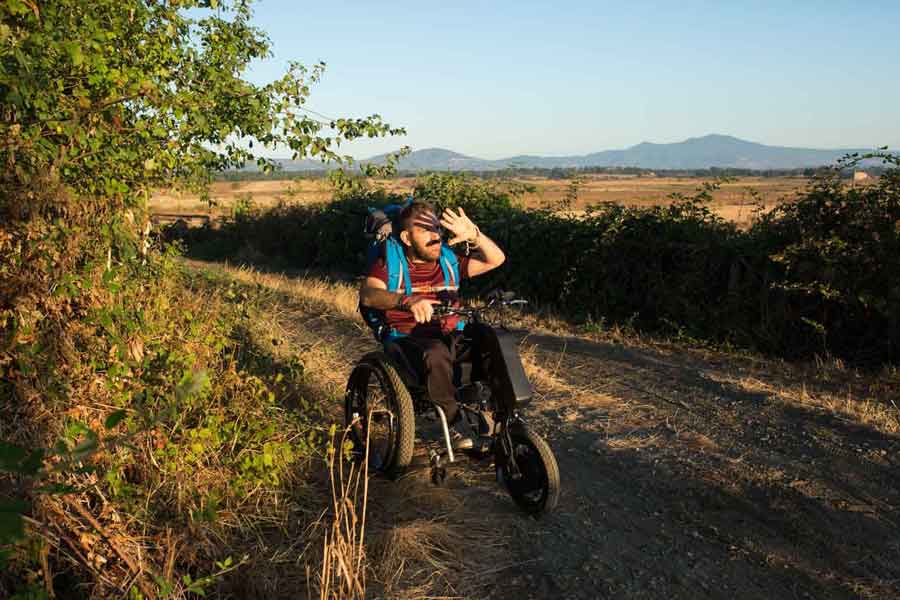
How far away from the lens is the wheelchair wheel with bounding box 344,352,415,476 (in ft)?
14.3

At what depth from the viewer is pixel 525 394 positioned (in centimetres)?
406

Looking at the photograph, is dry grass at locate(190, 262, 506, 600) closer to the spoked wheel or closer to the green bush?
the spoked wheel

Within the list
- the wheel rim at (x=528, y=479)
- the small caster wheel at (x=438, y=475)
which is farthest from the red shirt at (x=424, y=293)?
the wheel rim at (x=528, y=479)

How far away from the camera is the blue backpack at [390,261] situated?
4.70 meters

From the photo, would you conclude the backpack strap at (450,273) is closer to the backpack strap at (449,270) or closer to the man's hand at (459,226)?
the backpack strap at (449,270)

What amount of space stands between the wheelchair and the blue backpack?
0.78 feet

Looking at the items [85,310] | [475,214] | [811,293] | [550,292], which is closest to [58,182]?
[85,310]

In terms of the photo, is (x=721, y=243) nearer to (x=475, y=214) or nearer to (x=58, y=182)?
(x=475, y=214)

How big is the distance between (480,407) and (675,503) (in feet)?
4.30

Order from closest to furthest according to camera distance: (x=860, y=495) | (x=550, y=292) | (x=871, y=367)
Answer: (x=860, y=495) < (x=871, y=367) < (x=550, y=292)

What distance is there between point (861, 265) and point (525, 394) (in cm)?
531

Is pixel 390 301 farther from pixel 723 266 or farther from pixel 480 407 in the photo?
pixel 723 266

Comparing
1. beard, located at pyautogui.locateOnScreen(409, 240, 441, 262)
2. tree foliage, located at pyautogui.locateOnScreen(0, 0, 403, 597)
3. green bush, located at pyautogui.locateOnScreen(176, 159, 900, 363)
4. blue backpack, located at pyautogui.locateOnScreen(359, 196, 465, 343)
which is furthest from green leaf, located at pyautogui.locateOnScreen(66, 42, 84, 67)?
green bush, located at pyautogui.locateOnScreen(176, 159, 900, 363)

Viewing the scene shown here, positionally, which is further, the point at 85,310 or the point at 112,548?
the point at 85,310
